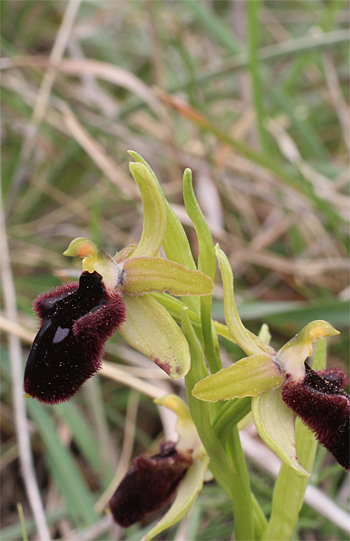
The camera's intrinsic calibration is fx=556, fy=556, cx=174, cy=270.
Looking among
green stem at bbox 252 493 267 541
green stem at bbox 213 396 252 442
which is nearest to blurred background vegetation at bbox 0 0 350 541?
green stem at bbox 252 493 267 541

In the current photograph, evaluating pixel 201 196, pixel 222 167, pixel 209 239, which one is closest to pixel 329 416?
pixel 209 239

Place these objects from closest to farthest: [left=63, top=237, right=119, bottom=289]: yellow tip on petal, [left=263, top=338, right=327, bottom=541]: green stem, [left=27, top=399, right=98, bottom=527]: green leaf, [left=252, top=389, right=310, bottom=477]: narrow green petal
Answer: [left=252, top=389, right=310, bottom=477]: narrow green petal → [left=63, top=237, right=119, bottom=289]: yellow tip on petal → [left=263, top=338, right=327, bottom=541]: green stem → [left=27, top=399, right=98, bottom=527]: green leaf

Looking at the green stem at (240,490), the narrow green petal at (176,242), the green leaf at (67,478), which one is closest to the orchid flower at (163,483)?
the green stem at (240,490)

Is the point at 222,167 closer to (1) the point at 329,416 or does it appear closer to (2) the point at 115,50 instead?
(2) the point at 115,50

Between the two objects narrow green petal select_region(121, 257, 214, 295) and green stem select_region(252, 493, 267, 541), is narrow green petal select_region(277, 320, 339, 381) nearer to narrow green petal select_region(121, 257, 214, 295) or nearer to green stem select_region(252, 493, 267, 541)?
narrow green petal select_region(121, 257, 214, 295)

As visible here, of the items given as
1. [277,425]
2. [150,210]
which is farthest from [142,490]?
[150,210]

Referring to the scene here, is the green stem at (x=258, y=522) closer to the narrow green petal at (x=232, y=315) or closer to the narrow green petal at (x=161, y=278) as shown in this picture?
the narrow green petal at (x=232, y=315)

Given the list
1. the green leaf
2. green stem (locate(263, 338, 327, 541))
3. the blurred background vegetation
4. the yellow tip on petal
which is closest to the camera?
the yellow tip on petal

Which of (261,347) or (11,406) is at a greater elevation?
(11,406)
